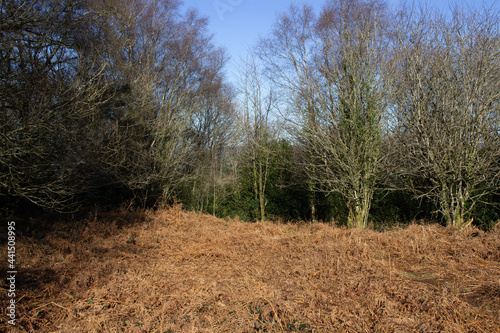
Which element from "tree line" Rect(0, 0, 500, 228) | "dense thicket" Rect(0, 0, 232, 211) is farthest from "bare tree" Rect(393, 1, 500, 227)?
"dense thicket" Rect(0, 0, 232, 211)

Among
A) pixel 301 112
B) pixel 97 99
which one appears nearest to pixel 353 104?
pixel 301 112

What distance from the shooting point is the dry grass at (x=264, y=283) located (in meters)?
3.29

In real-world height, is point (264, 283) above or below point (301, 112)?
below

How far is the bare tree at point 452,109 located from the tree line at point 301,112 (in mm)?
36

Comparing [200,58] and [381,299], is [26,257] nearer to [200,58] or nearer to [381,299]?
[381,299]

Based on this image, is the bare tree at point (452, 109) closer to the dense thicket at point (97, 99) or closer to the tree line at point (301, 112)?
the tree line at point (301, 112)

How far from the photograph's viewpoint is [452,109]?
6902 millimetres

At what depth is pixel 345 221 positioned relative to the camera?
36.3 feet

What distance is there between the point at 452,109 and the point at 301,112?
4.00 metres

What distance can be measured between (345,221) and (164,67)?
977 cm

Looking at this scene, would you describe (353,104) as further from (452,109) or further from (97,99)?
(97,99)

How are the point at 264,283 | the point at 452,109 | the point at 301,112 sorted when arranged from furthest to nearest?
the point at 301,112
the point at 452,109
the point at 264,283

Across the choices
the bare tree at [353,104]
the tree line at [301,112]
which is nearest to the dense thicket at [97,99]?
the tree line at [301,112]

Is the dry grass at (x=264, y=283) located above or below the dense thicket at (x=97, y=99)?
below
